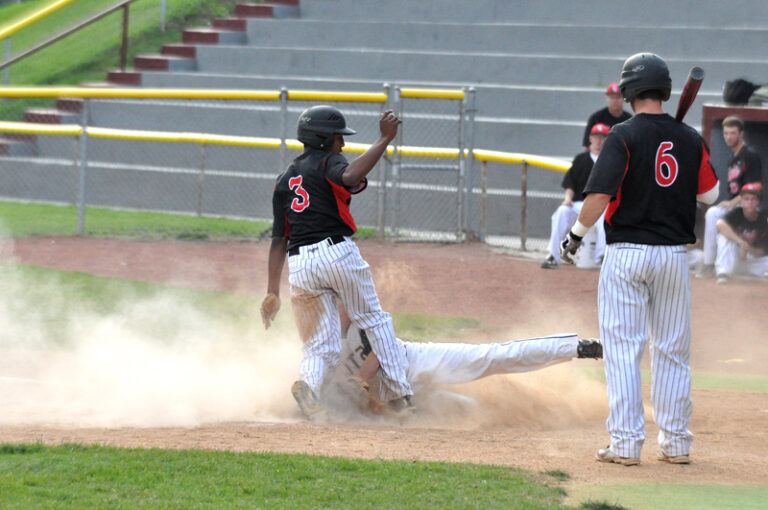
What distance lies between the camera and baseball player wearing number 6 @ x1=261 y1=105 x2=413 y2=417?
6.52m

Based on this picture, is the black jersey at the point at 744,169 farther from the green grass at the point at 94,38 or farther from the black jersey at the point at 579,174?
the green grass at the point at 94,38

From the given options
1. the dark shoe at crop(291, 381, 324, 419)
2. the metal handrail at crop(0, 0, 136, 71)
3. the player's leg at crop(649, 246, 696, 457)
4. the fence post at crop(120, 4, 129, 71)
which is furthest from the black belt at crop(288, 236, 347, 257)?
the fence post at crop(120, 4, 129, 71)

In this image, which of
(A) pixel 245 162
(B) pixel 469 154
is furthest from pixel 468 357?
(A) pixel 245 162

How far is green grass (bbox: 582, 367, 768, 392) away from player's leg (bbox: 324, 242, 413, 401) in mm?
2410

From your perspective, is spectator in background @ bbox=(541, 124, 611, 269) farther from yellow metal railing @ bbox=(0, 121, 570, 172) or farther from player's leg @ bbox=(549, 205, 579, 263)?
yellow metal railing @ bbox=(0, 121, 570, 172)

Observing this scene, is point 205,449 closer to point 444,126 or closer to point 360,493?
point 360,493

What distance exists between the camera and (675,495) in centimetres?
500

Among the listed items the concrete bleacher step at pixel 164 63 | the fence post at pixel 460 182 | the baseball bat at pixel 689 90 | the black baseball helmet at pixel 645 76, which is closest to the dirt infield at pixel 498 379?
the fence post at pixel 460 182

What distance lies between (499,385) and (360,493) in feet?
8.44

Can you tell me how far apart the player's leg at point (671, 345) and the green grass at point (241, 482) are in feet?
3.21

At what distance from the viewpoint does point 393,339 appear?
6695 millimetres

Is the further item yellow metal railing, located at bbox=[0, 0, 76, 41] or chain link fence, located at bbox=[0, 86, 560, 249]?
yellow metal railing, located at bbox=[0, 0, 76, 41]

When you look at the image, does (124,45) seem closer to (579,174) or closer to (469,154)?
(469,154)

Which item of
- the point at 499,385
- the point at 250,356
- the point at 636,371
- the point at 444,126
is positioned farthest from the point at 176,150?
the point at 636,371
